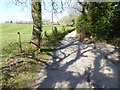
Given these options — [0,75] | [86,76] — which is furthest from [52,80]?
[0,75]

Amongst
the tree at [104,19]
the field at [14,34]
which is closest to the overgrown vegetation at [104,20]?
the tree at [104,19]

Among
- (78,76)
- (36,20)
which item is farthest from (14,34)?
(78,76)

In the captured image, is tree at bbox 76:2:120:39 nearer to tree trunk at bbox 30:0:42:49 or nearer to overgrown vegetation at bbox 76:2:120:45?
overgrown vegetation at bbox 76:2:120:45

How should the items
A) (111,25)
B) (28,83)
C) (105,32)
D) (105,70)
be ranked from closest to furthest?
(28,83)
(105,70)
(111,25)
(105,32)

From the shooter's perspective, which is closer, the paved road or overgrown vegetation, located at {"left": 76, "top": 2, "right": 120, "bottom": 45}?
the paved road

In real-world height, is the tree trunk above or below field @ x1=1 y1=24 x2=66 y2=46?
above

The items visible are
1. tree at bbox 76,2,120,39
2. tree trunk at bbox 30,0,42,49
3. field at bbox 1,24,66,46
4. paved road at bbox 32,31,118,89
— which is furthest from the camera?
field at bbox 1,24,66,46

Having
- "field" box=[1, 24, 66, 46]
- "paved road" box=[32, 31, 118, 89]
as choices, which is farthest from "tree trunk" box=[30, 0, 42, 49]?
"field" box=[1, 24, 66, 46]

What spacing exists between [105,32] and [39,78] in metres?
8.88

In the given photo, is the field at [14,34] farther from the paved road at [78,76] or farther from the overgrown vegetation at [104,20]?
the paved road at [78,76]

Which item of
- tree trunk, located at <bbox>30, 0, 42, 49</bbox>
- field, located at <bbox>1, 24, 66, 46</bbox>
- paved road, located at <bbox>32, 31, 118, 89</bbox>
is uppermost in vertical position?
tree trunk, located at <bbox>30, 0, 42, 49</bbox>

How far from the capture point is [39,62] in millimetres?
6332

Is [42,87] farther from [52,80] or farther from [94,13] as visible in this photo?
[94,13]

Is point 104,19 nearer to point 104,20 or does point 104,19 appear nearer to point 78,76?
point 104,20
